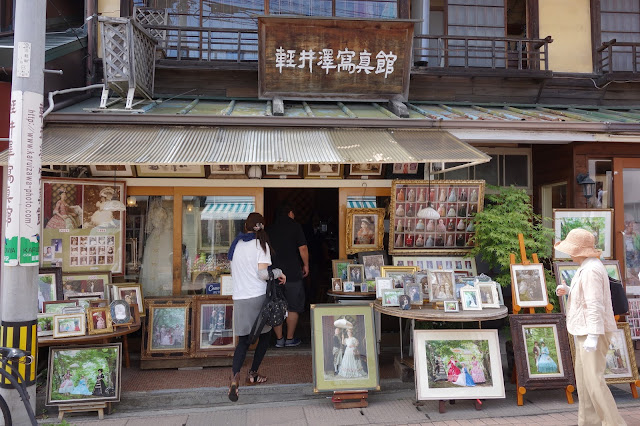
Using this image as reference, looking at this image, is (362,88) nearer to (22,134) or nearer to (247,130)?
(247,130)

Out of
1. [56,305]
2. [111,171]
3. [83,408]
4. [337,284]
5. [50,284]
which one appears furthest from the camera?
[111,171]

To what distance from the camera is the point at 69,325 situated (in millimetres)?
5312

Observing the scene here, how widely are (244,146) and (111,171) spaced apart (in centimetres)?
273

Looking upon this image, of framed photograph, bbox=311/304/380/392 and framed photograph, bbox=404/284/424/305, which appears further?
framed photograph, bbox=404/284/424/305

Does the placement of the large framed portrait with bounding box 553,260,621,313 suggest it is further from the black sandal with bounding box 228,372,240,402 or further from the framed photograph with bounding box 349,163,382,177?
the black sandal with bounding box 228,372,240,402

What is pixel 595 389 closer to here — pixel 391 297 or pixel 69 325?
pixel 391 297

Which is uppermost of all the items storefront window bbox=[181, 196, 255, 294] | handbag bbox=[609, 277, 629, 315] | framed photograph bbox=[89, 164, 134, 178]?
framed photograph bbox=[89, 164, 134, 178]

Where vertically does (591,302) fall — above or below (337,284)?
above

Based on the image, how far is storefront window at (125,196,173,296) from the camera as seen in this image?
708 centimetres

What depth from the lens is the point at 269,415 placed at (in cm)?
499

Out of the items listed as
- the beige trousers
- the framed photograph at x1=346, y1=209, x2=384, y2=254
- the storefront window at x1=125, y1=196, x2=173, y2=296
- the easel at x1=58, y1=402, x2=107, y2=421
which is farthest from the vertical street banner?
the beige trousers

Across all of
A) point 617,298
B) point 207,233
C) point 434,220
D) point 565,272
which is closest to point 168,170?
point 207,233

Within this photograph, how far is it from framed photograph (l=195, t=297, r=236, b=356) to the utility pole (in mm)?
2456

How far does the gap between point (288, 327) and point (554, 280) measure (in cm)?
403
